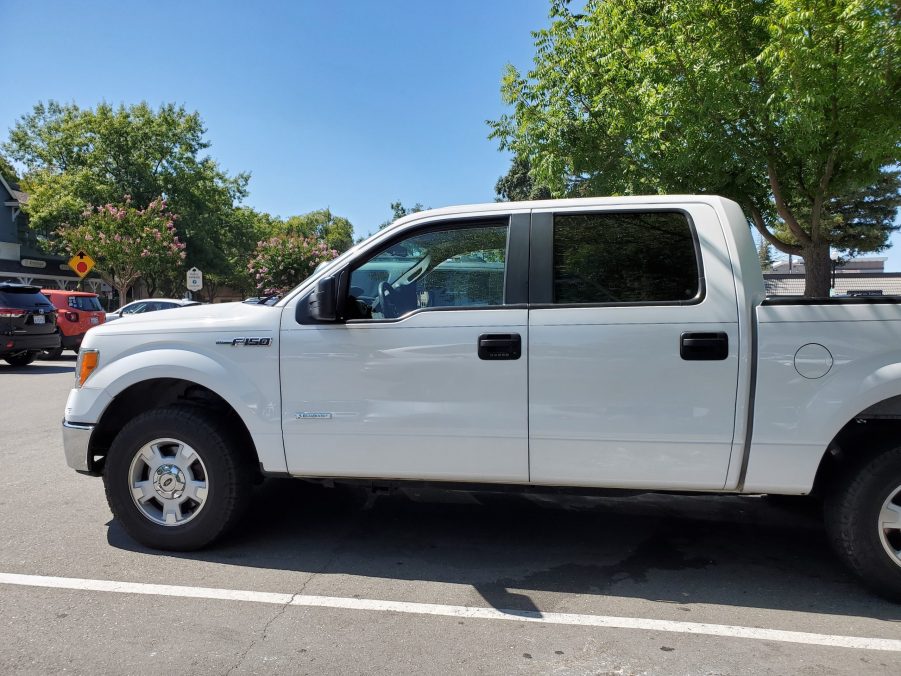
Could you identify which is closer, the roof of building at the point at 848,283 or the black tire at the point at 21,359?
the black tire at the point at 21,359

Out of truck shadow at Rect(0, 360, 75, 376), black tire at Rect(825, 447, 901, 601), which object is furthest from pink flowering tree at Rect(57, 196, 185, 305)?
black tire at Rect(825, 447, 901, 601)

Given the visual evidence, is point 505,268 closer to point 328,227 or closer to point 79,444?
point 79,444

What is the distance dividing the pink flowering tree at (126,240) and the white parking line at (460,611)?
1129 inches

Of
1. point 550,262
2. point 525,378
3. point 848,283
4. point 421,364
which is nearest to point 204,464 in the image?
point 421,364

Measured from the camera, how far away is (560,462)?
3.59m

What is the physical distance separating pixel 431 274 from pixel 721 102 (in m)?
7.25

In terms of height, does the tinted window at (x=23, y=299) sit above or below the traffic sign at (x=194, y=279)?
below

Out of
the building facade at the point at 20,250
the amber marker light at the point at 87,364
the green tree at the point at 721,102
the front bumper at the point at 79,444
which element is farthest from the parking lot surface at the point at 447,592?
the building facade at the point at 20,250

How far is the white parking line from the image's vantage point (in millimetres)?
3109

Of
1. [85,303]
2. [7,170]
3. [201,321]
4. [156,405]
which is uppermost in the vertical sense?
[7,170]

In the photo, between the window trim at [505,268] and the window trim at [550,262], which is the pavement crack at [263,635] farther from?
the window trim at [550,262]

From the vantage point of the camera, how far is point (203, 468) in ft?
13.1

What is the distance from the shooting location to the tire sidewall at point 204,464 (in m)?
3.92

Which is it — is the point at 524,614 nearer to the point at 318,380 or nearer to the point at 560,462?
the point at 560,462
